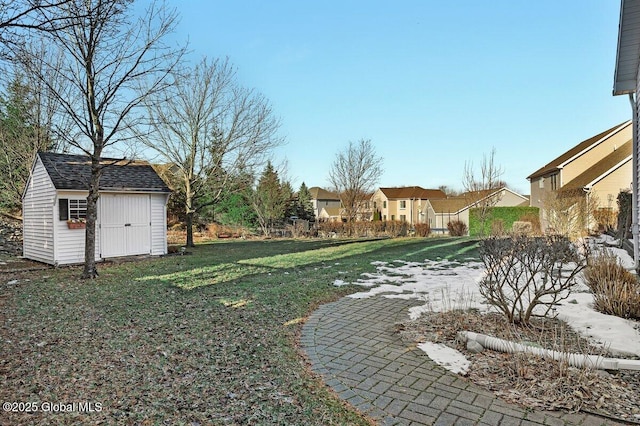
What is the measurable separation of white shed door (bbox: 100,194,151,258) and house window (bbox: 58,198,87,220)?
512 mm

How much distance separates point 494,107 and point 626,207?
20.7 feet

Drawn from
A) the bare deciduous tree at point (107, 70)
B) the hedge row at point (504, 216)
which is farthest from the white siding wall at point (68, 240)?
the hedge row at point (504, 216)

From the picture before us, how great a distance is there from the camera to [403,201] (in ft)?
170

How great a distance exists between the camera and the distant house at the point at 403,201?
50.7 m

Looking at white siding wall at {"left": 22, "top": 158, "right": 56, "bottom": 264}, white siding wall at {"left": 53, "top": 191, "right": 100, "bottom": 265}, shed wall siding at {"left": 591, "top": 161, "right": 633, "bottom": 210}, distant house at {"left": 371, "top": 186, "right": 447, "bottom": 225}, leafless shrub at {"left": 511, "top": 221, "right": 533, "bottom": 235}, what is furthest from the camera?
distant house at {"left": 371, "top": 186, "right": 447, "bottom": 225}

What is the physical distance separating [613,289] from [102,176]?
12.8 meters

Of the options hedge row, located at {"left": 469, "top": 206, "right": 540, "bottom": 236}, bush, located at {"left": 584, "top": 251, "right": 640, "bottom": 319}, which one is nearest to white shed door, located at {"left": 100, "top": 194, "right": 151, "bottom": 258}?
bush, located at {"left": 584, "top": 251, "right": 640, "bottom": 319}

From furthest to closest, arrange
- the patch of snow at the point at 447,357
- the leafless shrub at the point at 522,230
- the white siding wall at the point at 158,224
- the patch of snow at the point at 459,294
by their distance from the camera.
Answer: the white siding wall at the point at 158,224 → the leafless shrub at the point at 522,230 → the patch of snow at the point at 459,294 → the patch of snow at the point at 447,357

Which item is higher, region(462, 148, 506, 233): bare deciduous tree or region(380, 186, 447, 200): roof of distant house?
region(380, 186, 447, 200): roof of distant house

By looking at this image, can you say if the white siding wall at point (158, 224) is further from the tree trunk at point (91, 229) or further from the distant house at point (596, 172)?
the distant house at point (596, 172)

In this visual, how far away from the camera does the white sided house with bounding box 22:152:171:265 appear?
10.2m

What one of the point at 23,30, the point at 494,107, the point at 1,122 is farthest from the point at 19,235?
the point at 494,107

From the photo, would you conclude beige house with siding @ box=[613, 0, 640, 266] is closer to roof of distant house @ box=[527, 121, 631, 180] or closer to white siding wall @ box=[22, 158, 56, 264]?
white siding wall @ box=[22, 158, 56, 264]

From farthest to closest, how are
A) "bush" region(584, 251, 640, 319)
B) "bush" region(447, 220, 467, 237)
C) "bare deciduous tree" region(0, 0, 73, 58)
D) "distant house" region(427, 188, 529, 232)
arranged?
"distant house" region(427, 188, 529, 232), "bush" region(447, 220, 467, 237), "bush" region(584, 251, 640, 319), "bare deciduous tree" region(0, 0, 73, 58)
